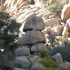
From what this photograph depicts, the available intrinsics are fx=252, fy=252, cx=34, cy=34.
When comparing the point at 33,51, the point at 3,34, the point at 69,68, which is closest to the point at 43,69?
the point at 69,68

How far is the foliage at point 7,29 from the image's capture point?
25.3m

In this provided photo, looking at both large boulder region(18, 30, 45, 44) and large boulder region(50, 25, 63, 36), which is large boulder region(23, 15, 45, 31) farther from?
large boulder region(50, 25, 63, 36)

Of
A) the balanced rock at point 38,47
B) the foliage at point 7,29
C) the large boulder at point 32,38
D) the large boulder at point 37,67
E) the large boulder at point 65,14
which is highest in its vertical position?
the large boulder at point 65,14

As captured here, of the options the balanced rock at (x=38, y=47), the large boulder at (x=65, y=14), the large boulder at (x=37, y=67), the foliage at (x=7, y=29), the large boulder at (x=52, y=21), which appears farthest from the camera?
the large boulder at (x=65, y=14)

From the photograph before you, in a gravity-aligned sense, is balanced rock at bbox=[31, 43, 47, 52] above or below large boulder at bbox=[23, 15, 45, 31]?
below

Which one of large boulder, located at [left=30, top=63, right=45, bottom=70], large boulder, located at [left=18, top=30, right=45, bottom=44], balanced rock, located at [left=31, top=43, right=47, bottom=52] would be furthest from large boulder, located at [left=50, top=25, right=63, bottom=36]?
large boulder, located at [left=30, top=63, right=45, bottom=70]

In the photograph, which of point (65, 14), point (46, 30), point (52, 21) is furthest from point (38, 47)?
point (65, 14)

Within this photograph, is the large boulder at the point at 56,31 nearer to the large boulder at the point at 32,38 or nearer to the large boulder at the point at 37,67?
the large boulder at the point at 32,38

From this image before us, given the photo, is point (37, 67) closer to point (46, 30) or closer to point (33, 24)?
point (33, 24)

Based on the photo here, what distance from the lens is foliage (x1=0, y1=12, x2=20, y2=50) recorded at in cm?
2528

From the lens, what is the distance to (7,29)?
25.7 meters

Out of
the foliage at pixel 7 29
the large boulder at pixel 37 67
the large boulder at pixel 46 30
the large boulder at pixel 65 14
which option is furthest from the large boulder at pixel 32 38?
the large boulder at pixel 65 14

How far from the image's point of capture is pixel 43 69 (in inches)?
679

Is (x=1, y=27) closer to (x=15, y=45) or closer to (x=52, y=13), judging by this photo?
(x=15, y=45)
